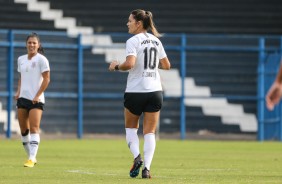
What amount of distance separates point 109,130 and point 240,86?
3.76 metres

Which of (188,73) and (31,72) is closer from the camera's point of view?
(31,72)

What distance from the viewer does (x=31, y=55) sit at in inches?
578

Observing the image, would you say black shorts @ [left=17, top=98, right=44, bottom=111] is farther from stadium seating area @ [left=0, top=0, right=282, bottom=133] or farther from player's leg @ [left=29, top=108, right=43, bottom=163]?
stadium seating area @ [left=0, top=0, right=282, bottom=133]

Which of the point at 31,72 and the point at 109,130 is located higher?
the point at 31,72

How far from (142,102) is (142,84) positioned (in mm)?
215

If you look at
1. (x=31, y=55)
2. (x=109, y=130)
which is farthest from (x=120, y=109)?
(x=31, y=55)

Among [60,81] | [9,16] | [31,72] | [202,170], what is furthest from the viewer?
[9,16]

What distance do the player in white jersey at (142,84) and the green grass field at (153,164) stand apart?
0.46 meters

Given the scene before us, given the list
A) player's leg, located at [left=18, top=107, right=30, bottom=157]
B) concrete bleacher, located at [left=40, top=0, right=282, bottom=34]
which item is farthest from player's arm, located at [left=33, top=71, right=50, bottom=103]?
concrete bleacher, located at [left=40, top=0, right=282, bottom=34]

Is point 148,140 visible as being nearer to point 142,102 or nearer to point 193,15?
point 142,102

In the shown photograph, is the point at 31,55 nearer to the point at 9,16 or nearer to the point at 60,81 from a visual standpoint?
the point at 60,81

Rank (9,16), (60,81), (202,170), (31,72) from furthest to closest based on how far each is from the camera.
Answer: (9,16)
(60,81)
(31,72)
(202,170)

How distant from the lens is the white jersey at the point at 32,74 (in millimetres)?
14555

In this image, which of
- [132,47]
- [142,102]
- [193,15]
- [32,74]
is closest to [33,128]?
[32,74]
